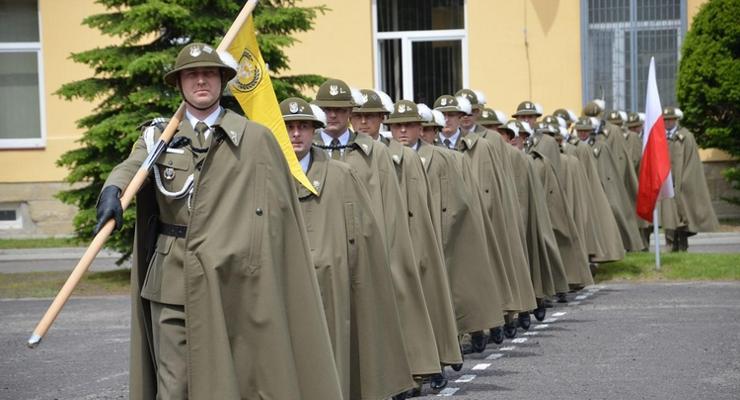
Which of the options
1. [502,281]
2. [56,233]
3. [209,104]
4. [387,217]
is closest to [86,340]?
[502,281]

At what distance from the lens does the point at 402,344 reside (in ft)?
30.1

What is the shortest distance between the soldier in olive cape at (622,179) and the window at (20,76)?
11.3m

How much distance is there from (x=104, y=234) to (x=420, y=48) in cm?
2211

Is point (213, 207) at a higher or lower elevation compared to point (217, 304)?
higher

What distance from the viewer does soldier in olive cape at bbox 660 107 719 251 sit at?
21938 mm

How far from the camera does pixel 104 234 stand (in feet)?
20.8

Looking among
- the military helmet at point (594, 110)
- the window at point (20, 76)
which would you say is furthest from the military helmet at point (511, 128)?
the window at point (20, 76)

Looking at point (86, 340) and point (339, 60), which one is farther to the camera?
point (339, 60)

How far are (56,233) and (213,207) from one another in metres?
21.4

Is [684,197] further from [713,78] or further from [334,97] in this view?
[334,97]

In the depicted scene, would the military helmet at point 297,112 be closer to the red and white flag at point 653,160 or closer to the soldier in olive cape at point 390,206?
the soldier in olive cape at point 390,206

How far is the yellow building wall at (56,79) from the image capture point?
28.0 meters

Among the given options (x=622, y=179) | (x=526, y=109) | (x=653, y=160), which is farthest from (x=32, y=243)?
(x=653, y=160)

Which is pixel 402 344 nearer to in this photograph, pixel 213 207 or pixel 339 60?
pixel 213 207
